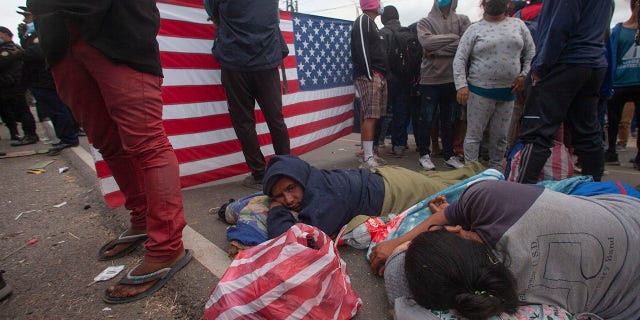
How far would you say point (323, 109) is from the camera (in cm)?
407

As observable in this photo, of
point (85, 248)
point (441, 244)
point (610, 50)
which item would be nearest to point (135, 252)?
point (85, 248)

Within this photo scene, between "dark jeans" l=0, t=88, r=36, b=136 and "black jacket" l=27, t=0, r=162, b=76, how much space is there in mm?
5609

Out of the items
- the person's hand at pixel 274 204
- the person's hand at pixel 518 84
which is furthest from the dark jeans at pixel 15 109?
the person's hand at pixel 518 84

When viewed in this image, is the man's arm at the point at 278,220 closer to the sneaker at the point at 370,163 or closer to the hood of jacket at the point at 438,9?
the sneaker at the point at 370,163

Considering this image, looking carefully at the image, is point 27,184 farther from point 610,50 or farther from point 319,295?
point 610,50

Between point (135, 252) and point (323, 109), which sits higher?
point (323, 109)

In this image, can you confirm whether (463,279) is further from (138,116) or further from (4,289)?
(4,289)

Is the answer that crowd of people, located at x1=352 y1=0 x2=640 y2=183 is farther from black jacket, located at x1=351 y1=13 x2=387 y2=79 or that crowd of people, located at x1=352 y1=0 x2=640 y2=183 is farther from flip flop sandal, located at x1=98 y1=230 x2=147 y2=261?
flip flop sandal, located at x1=98 y1=230 x2=147 y2=261

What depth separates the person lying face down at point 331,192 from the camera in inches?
75.9

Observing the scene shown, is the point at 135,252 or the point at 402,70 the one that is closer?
the point at 135,252

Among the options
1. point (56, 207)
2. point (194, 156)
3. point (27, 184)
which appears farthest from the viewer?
point (27, 184)

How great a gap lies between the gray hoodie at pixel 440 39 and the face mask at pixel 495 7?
1.80ft

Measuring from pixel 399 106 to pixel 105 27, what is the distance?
342cm

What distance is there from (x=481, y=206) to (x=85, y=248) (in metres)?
2.20
